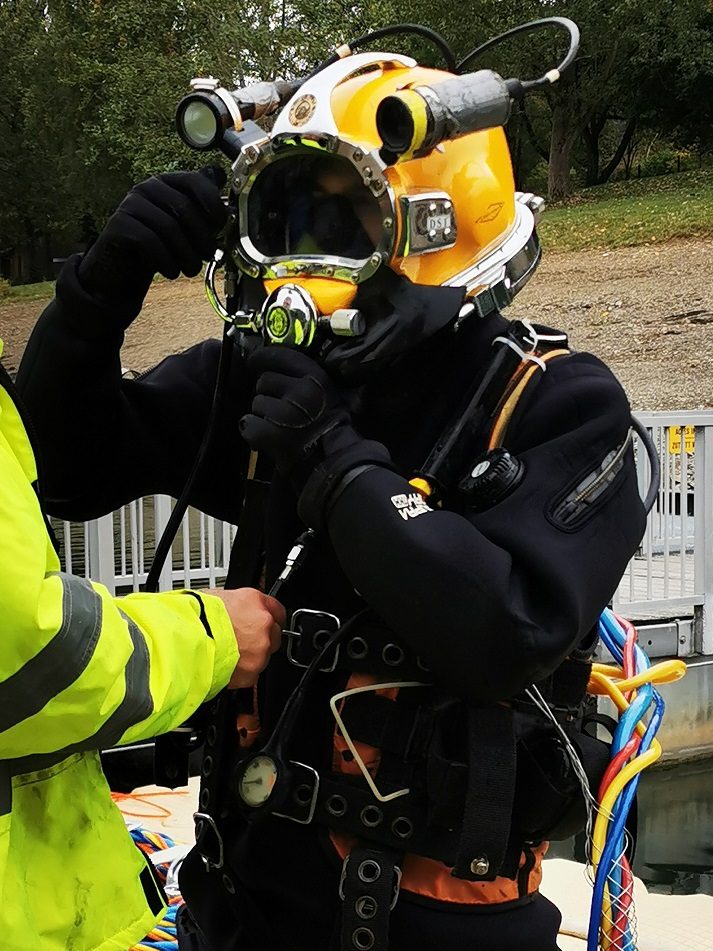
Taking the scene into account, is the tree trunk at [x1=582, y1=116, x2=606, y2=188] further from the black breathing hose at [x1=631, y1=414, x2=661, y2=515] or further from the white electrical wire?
the white electrical wire

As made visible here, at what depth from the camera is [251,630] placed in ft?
4.72

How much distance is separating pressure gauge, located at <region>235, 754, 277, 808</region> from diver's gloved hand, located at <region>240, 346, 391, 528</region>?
1.13ft

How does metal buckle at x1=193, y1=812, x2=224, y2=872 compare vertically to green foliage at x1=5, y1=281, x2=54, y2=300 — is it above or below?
above

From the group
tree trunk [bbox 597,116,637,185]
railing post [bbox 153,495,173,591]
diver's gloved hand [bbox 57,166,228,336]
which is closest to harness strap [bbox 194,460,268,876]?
diver's gloved hand [bbox 57,166,228,336]

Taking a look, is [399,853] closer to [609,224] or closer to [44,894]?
[44,894]

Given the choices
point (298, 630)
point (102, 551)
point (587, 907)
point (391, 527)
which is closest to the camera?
point (391, 527)

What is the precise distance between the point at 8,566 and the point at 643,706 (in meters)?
1.10

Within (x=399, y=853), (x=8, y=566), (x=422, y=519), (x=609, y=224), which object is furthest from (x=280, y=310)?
(x=609, y=224)

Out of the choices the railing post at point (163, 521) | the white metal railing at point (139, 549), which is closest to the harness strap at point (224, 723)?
the white metal railing at point (139, 549)

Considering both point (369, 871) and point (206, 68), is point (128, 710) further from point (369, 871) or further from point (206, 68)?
point (206, 68)

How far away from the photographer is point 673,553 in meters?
6.17

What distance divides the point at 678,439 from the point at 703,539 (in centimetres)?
57

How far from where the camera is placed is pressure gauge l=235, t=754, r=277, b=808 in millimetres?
1460

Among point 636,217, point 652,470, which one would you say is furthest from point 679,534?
point 636,217
